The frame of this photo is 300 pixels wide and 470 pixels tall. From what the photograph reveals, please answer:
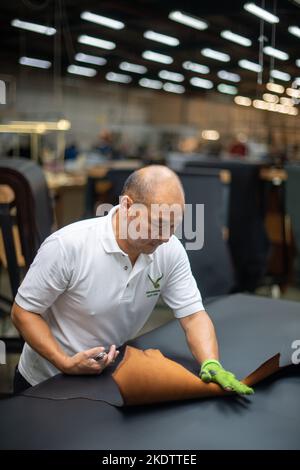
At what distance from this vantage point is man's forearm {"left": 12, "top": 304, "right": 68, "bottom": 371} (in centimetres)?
114

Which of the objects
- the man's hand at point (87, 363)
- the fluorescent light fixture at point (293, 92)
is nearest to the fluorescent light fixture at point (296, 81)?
the fluorescent light fixture at point (293, 92)

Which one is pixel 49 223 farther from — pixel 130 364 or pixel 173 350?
pixel 130 364

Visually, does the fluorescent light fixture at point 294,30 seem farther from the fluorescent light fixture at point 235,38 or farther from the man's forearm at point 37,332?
the man's forearm at point 37,332

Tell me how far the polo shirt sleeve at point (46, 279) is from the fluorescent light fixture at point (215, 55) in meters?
0.79

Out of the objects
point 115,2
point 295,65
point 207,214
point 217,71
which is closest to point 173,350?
point 207,214

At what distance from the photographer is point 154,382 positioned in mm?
948

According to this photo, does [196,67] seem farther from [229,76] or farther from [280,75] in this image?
[280,75]

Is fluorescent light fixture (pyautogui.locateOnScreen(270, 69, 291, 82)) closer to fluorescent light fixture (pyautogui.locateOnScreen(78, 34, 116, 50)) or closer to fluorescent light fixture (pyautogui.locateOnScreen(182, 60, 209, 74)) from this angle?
fluorescent light fixture (pyautogui.locateOnScreen(182, 60, 209, 74))

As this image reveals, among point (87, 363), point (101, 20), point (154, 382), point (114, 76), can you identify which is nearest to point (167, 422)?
point (154, 382)

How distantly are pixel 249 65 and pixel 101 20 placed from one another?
864 mm

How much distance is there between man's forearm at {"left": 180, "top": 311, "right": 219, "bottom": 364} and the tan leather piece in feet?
0.51

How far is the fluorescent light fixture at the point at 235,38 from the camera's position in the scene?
144 centimetres

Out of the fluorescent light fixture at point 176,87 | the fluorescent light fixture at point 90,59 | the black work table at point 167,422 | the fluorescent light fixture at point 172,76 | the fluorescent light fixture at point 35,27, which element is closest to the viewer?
the black work table at point 167,422
